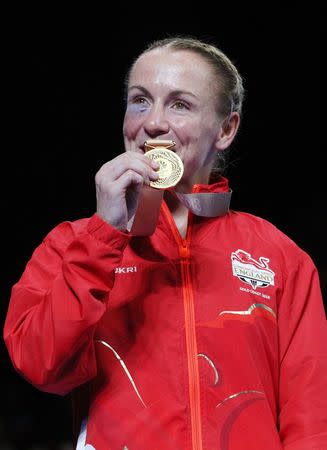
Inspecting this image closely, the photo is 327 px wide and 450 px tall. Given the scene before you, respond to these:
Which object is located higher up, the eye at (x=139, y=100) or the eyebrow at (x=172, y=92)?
the eyebrow at (x=172, y=92)

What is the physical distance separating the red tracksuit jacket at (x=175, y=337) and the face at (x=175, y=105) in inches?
6.7

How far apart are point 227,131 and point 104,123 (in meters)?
2.35

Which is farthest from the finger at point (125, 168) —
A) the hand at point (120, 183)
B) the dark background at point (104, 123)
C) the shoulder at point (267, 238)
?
the dark background at point (104, 123)

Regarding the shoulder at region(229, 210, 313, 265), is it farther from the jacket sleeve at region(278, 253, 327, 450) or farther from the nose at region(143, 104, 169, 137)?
the nose at region(143, 104, 169, 137)

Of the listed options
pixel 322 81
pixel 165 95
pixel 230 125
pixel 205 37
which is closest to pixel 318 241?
pixel 322 81

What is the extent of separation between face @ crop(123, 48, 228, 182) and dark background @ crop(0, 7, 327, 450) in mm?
2105

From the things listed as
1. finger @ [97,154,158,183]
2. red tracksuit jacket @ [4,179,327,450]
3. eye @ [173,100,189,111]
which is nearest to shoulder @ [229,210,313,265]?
red tracksuit jacket @ [4,179,327,450]

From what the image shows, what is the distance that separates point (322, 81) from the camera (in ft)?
13.4

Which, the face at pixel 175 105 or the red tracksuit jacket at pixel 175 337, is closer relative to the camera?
the red tracksuit jacket at pixel 175 337

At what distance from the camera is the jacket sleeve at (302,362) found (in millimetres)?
1531

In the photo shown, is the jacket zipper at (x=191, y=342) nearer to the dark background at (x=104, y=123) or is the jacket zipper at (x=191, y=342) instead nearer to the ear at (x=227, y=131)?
the ear at (x=227, y=131)

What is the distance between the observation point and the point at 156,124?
1.66m

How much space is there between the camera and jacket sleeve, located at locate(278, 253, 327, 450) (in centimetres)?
153

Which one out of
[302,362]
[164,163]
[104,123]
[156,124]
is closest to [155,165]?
[164,163]
